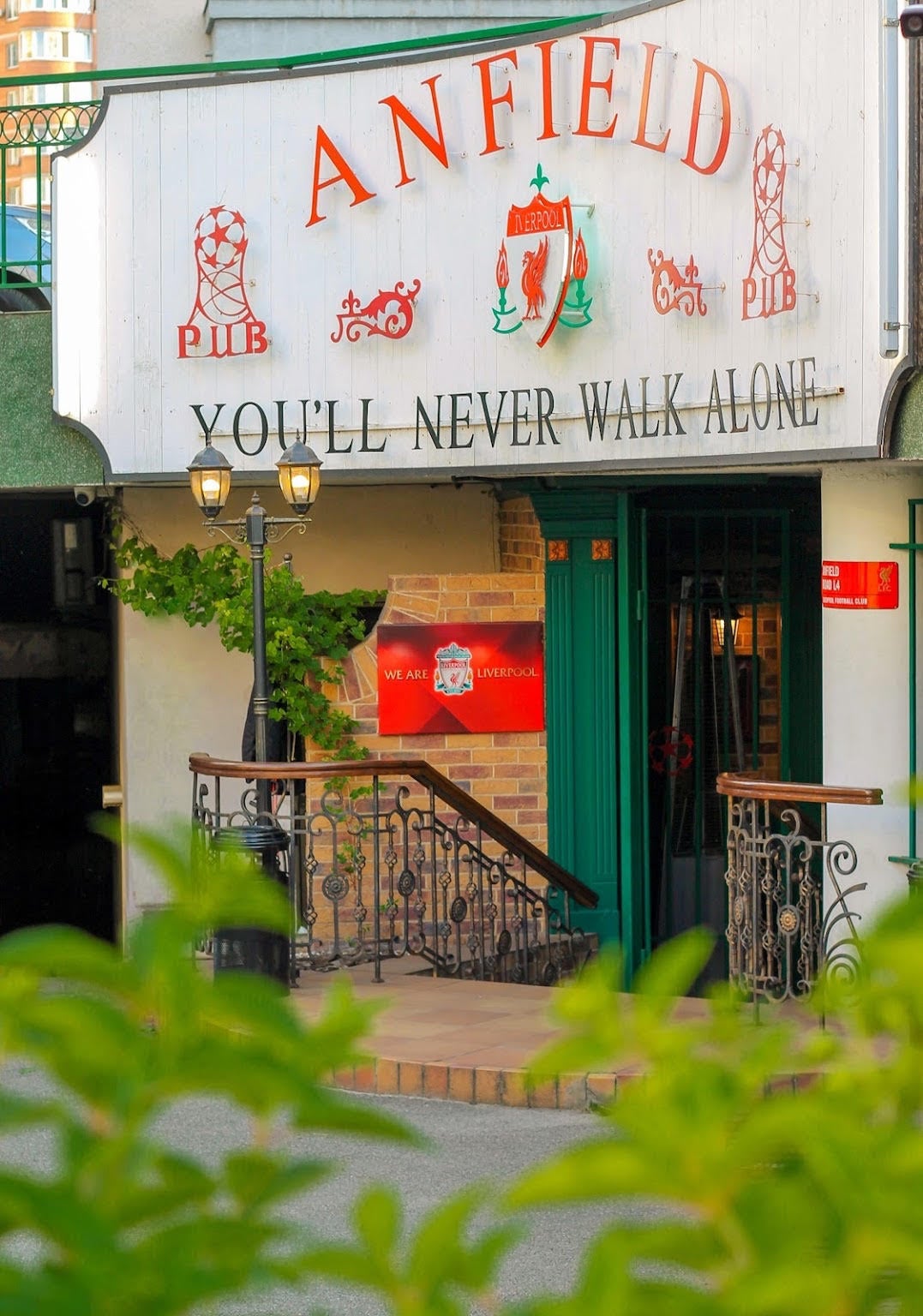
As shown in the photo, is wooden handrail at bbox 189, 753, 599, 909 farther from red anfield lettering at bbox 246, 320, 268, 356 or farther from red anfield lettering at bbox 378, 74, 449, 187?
red anfield lettering at bbox 378, 74, 449, 187

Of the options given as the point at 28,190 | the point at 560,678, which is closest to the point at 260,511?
the point at 560,678

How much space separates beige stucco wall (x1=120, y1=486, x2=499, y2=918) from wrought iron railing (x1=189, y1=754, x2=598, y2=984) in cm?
30

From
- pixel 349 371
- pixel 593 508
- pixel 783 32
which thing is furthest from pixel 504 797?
pixel 783 32

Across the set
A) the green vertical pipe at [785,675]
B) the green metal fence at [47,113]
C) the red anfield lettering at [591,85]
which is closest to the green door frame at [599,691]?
the green vertical pipe at [785,675]

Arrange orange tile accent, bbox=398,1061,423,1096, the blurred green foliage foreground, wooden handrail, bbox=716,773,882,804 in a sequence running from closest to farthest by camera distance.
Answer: the blurred green foliage foreground, orange tile accent, bbox=398,1061,423,1096, wooden handrail, bbox=716,773,882,804

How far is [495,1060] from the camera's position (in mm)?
6570

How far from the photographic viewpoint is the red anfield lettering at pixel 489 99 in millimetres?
8461

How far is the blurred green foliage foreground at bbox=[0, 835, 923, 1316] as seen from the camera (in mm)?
699

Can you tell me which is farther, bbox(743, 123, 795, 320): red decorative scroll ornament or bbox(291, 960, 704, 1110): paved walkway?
bbox(743, 123, 795, 320): red decorative scroll ornament

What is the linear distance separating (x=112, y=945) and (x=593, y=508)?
896cm

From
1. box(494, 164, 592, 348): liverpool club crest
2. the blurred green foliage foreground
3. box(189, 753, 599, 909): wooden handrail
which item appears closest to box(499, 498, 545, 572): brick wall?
box(189, 753, 599, 909): wooden handrail

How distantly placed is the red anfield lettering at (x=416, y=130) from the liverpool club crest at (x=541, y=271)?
1.53ft

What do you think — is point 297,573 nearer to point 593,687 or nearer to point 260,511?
point 593,687

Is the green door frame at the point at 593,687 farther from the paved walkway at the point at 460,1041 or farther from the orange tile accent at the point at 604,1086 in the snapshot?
the orange tile accent at the point at 604,1086
